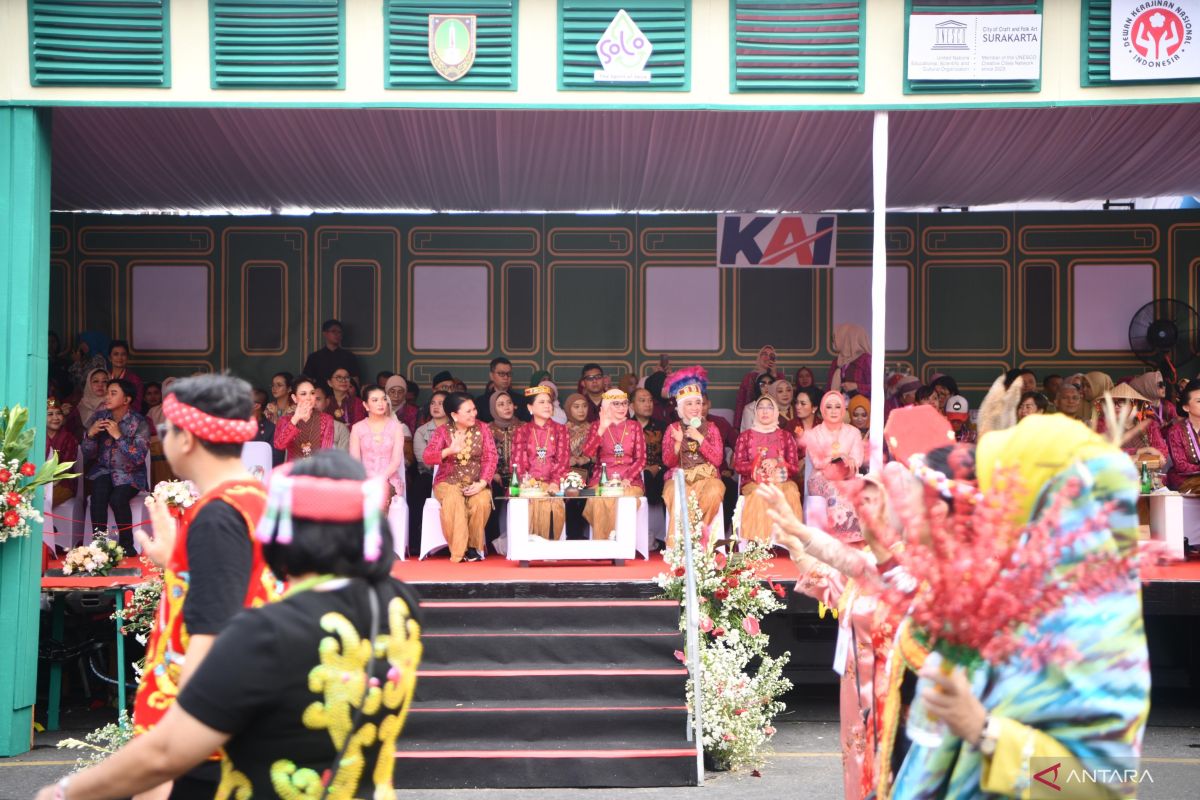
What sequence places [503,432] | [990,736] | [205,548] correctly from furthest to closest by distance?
1. [503,432]
2. [205,548]
3. [990,736]

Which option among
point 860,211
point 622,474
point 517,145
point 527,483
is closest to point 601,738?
point 527,483

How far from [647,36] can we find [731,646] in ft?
12.5

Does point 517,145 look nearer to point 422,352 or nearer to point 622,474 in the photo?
point 622,474

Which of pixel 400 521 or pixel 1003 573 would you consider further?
pixel 400 521

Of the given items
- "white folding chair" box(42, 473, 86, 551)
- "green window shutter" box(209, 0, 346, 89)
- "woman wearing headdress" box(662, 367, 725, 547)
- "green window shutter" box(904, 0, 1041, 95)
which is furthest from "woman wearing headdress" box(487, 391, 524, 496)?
"green window shutter" box(904, 0, 1041, 95)

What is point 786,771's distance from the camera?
6875 millimetres

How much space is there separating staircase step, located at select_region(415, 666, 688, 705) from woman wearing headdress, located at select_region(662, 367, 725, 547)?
267cm

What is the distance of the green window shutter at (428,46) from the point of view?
24.4ft

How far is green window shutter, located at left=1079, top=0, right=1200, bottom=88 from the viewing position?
24.2ft

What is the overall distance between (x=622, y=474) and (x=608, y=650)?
2.77m

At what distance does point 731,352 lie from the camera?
1332cm

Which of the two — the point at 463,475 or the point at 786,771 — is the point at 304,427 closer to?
the point at 463,475

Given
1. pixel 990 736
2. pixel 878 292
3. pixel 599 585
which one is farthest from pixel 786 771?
pixel 990 736

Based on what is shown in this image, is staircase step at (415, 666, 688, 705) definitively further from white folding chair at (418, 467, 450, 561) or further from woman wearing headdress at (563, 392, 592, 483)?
woman wearing headdress at (563, 392, 592, 483)
